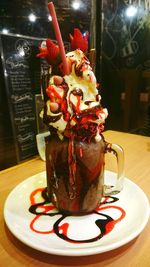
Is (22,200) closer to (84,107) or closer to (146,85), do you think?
(84,107)

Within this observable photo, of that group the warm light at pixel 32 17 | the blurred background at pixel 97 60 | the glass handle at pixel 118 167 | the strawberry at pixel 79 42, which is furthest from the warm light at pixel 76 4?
the glass handle at pixel 118 167

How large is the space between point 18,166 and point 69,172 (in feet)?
1.67

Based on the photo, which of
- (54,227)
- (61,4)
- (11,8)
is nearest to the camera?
(54,227)

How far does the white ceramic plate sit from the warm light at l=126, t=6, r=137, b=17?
1399 millimetres

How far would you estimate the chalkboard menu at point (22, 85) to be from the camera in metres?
1.03

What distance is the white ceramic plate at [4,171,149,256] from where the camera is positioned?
1.69 feet

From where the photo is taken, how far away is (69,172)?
2.00 feet

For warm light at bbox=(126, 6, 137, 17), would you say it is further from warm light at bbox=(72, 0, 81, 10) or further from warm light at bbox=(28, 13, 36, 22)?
warm light at bbox=(28, 13, 36, 22)

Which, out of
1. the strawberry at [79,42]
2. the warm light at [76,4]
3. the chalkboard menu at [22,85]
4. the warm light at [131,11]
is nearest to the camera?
the strawberry at [79,42]

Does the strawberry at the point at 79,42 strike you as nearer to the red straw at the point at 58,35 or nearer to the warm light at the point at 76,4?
the red straw at the point at 58,35

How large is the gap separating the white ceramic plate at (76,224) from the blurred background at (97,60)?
444 millimetres

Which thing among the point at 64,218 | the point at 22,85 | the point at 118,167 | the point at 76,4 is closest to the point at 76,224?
the point at 64,218

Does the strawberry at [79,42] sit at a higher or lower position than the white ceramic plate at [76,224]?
higher

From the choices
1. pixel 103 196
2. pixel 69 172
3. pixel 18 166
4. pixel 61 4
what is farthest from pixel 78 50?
pixel 61 4
